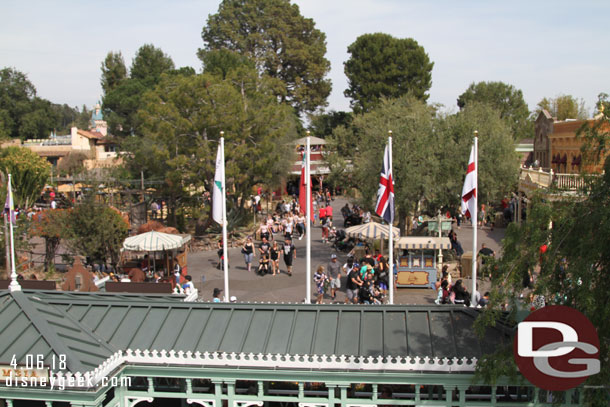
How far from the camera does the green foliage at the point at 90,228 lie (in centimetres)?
2245

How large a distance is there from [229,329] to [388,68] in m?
51.3

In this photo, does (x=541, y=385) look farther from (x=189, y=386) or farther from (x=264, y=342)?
(x=189, y=386)

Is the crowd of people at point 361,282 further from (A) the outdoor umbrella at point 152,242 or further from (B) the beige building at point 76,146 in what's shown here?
(B) the beige building at point 76,146

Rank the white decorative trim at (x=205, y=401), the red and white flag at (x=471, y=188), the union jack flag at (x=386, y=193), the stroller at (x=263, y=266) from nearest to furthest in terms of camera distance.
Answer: the white decorative trim at (x=205, y=401) < the union jack flag at (x=386, y=193) < the red and white flag at (x=471, y=188) < the stroller at (x=263, y=266)

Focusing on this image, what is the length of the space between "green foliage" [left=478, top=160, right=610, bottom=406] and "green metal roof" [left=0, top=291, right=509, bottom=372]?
4.06 feet

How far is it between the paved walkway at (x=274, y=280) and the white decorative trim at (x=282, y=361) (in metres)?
11.1

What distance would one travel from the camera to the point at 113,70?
76.7 metres

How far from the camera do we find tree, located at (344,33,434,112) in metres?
57.2

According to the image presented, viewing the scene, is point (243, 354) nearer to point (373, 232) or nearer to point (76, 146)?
point (373, 232)

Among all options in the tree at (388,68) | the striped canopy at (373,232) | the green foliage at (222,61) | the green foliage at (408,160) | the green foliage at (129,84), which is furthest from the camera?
the green foliage at (129,84)

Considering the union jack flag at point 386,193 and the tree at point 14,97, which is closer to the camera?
the union jack flag at point 386,193

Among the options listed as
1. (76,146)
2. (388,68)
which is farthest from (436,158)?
(76,146)

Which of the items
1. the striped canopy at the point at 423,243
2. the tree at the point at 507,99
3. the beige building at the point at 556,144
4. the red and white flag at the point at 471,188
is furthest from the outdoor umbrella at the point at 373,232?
the tree at the point at 507,99

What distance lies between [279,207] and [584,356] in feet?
107
